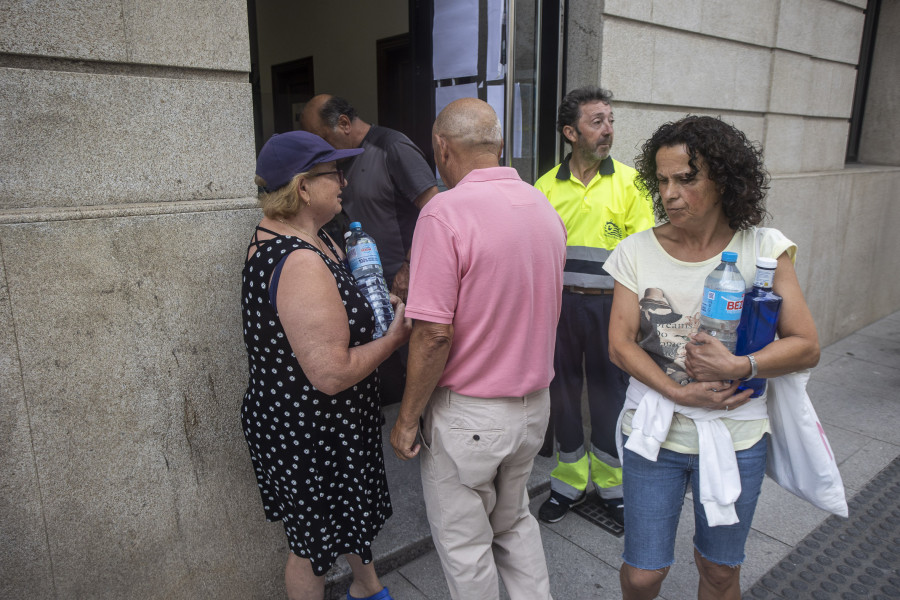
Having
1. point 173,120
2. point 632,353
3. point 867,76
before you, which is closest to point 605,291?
point 632,353

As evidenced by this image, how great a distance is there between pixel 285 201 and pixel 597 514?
255 cm

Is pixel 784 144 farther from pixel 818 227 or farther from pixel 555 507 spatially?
pixel 555 507

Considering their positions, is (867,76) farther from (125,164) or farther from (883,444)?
(125,164)

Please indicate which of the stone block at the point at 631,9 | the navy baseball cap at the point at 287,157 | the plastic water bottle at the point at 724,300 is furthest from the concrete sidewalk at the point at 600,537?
the stone block at the point at 631,9

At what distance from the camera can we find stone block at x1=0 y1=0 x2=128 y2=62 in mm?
2086

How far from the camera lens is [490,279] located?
2078mm

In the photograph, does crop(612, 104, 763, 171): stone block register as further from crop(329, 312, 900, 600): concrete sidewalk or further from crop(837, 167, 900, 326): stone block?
crop(837, 167, 900, 326): stone block

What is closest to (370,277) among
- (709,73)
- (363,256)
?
(363,256)

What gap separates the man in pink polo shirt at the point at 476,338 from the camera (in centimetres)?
206

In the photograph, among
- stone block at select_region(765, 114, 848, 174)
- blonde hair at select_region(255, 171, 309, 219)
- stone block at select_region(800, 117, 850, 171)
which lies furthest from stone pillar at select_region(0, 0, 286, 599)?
stone block at select_region(800, 117, 850, 171)

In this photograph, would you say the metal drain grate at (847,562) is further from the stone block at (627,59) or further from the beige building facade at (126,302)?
the stone block at (627,59)

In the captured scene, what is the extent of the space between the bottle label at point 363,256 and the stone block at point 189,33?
882 millimetres

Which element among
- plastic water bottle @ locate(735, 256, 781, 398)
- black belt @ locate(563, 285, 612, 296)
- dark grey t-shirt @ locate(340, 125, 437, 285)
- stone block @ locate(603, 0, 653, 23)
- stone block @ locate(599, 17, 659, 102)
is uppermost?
stone block @ locate(603, 0, 653, 23)

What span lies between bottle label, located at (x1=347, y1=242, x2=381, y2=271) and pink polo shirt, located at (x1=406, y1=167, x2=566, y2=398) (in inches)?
11.3
